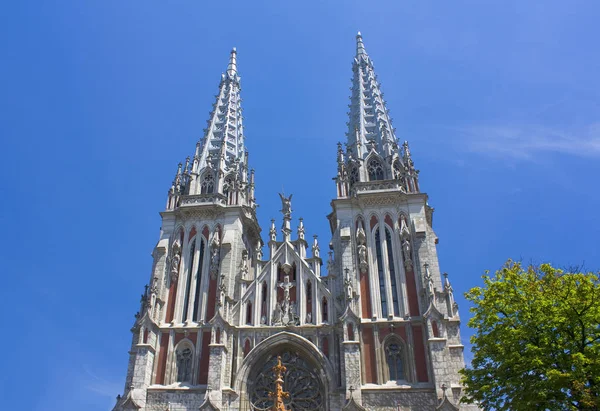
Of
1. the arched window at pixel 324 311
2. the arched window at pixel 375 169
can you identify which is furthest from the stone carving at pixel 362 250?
the arched window at pixel 375 169

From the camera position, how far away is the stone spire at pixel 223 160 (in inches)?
1391

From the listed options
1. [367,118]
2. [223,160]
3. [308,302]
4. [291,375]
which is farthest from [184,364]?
[367,118]

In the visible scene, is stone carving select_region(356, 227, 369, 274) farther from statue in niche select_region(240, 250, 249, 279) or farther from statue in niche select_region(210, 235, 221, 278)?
statue in niche select_region(210, 235, 221, 278)

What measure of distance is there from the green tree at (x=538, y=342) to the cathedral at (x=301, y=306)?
6713 millimetres

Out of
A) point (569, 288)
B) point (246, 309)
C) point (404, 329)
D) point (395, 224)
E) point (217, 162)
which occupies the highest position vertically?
point (217, 162)

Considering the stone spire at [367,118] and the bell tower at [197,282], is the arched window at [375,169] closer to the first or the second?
the stone spire at [367,118]

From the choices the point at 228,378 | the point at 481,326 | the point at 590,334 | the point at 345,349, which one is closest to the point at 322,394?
the point at 345,349

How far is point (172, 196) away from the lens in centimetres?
3494

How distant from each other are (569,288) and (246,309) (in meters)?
17.7

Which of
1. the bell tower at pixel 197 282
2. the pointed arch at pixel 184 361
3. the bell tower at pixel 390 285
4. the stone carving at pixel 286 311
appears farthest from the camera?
the stone carving at pixel 286 311

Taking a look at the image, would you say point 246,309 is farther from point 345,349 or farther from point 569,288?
point 569,288

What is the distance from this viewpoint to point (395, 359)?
87.9 ft

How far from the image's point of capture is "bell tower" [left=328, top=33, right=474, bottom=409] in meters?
25.5

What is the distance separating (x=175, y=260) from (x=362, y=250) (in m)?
11.6
